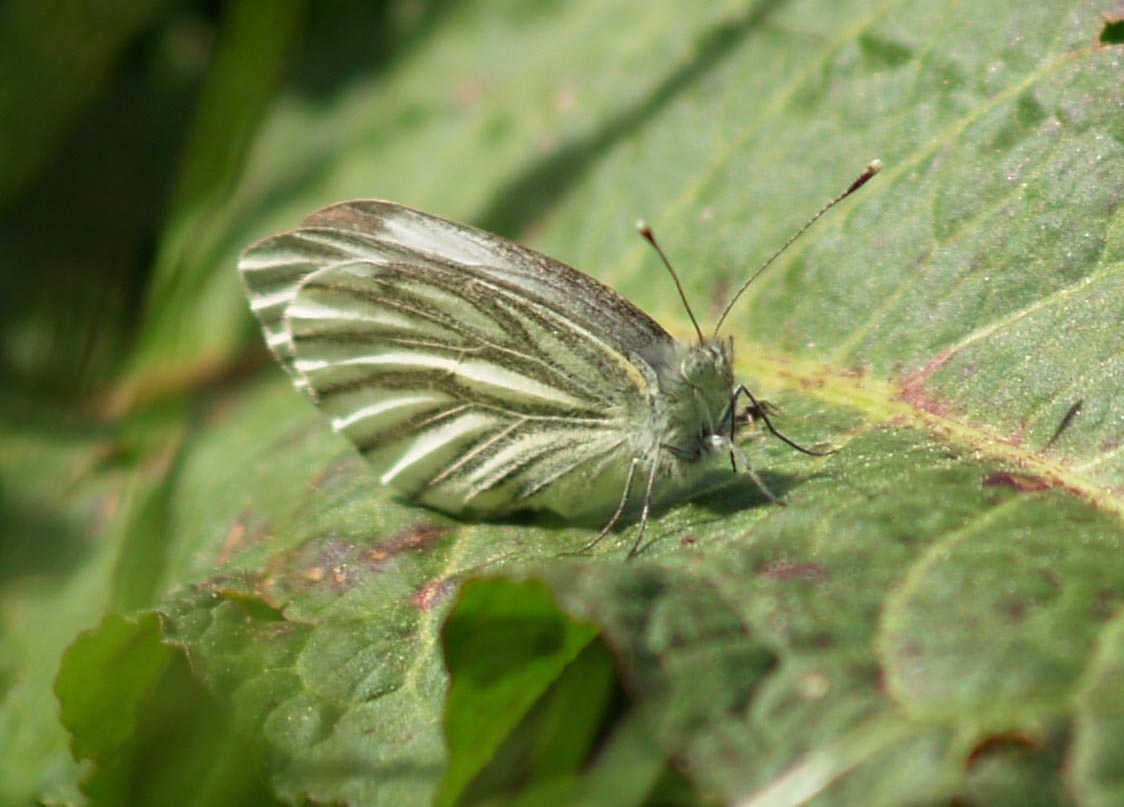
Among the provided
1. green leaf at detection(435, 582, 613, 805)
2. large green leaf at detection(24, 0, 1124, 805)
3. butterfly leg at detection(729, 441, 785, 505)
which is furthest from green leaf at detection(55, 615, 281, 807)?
butterfly leg at detection(729, 441, 785, 505)

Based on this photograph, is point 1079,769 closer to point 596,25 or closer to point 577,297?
point 577,297

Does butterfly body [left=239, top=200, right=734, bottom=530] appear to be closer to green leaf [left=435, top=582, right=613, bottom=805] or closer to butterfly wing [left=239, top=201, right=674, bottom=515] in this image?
butterfly wing [left=239, top=201, right=674, bottom=515]

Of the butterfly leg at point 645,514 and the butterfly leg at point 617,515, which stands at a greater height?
the butterfly leg at point 645,514

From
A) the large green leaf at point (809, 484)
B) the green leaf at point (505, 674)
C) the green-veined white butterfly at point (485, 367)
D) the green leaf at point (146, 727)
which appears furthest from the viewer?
the green-veined white butterfly at point (485, 367)

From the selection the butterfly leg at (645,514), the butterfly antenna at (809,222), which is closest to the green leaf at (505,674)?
the butterfly leg at (645,514)

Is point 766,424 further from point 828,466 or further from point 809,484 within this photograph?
point 809,484

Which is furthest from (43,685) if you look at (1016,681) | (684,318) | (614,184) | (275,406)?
(1016,681)

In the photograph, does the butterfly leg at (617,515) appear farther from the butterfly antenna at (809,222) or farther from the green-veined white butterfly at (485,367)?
the butterfly antenna at (809,222)

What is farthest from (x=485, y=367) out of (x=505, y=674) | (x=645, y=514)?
(x=505, y=674)
